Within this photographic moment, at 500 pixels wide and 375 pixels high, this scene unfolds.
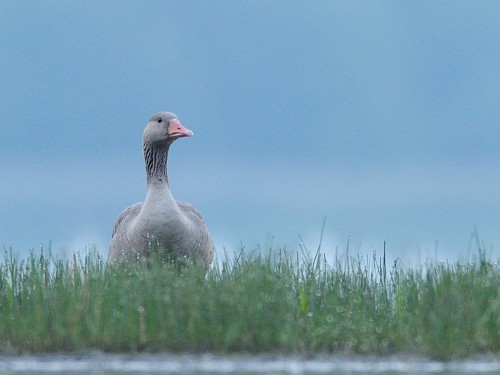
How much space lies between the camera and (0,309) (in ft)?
34.7

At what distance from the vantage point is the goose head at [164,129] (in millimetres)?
13992

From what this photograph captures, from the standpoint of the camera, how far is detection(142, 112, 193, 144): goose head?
1399cm

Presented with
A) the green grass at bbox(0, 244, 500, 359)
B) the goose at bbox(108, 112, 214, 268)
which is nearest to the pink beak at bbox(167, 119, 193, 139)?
the goose at bbox(108, 112, 214, 268)

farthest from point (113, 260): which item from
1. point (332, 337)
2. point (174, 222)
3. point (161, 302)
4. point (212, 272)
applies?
point (332, 337)

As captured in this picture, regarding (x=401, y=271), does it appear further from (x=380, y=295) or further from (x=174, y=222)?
(x=174, y=222)

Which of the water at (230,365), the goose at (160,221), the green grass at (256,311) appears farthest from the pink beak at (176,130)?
the water at (230,365)

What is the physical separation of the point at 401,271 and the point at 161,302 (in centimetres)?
313

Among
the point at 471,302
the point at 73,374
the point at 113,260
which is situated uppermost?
the point at 113,260

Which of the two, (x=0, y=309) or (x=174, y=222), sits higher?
(x=174, y=222)

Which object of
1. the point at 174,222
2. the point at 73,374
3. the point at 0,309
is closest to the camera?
the point at 73,374

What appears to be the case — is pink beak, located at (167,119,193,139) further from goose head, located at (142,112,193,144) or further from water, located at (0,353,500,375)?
water, located at (0,353,500,375)

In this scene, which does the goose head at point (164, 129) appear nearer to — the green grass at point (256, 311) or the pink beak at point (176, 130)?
the pink beak at point (176, 130)

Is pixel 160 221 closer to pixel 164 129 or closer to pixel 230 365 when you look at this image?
pixel 164 129

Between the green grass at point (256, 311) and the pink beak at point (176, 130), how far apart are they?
10.2 feet
